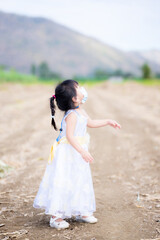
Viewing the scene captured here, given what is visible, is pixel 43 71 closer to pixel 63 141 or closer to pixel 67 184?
pixel 63 141

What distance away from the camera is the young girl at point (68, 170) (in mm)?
2707

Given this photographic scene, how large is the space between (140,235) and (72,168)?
88 centimetres

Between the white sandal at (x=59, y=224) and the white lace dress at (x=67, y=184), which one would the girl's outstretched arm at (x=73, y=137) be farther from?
the white sandal at (x=59, y=224)

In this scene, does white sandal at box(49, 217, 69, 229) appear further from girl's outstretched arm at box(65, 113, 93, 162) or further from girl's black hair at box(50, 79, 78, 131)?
girl's black hair at box(50, 79, 78, 131)

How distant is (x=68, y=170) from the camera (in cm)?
274

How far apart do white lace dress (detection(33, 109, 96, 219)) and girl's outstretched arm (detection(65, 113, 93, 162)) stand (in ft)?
0.21

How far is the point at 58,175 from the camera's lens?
2.71 metres

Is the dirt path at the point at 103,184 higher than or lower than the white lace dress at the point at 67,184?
lower

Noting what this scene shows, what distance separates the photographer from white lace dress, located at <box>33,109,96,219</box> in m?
2.71

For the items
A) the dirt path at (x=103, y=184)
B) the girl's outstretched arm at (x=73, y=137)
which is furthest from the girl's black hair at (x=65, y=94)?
the dirt path at (x=103, y=184)

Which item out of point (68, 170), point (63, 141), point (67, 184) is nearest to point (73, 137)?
point (63, 141)

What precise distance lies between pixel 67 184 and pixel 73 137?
1.50ft

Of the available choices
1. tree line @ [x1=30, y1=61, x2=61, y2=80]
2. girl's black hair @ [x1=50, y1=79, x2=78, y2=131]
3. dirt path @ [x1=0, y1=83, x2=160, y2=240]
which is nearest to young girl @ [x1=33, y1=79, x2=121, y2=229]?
girl's black hair @ [x1=50, y1=79, x2=78, y2=131]

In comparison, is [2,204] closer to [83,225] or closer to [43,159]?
[83,225]
